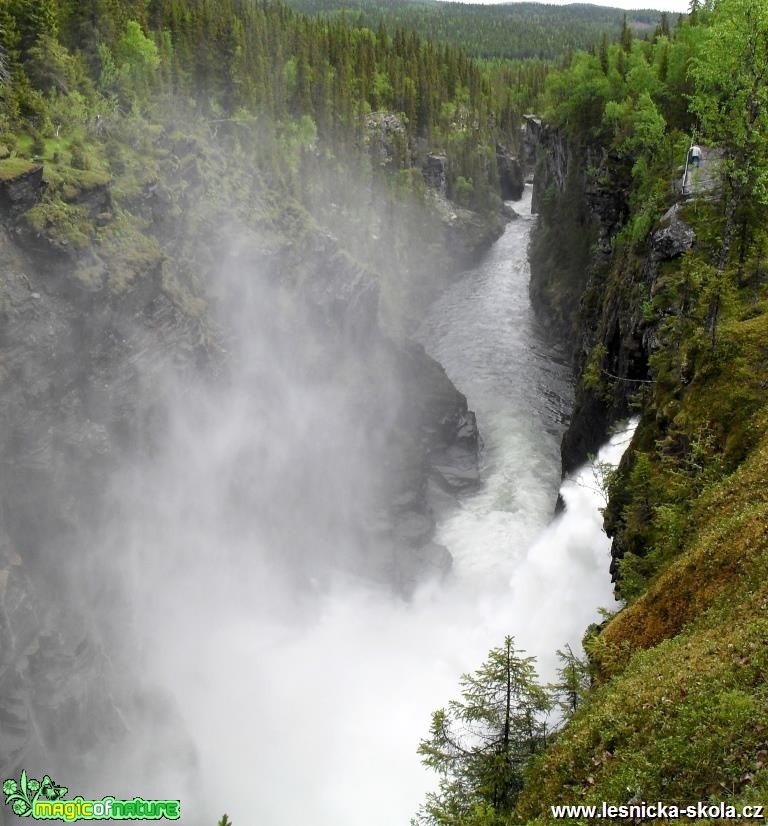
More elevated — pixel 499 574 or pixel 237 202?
pixel 237 202

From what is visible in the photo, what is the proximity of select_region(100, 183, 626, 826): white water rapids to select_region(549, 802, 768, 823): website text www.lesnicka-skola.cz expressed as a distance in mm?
22202

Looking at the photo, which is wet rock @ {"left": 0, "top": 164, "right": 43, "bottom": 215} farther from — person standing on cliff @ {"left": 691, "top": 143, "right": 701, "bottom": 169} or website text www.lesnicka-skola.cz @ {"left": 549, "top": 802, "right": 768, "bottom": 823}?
website text www.lesnicka-skola.cz @ {"left": 549, "top": 802, "right": 768, "bottom": 823}

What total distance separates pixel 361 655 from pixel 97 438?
Result: 1966 cm

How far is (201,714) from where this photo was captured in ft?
122

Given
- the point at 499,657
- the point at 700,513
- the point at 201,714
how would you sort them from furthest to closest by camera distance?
the point at 201,714 < the point at 700,513 < the point at 499,657

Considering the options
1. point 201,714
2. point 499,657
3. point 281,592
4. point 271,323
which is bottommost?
point 499,657

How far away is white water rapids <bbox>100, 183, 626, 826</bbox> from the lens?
33719 mm

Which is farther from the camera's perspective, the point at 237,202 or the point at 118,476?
the point at 237,202

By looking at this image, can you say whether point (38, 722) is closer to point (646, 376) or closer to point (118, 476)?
point (118, 476)

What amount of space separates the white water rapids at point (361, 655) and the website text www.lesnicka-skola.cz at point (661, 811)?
22202mm

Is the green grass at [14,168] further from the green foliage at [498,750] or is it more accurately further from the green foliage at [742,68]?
the green foliage at [498,750]

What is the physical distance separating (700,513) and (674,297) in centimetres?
1493

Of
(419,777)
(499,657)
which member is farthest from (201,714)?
(499,657)

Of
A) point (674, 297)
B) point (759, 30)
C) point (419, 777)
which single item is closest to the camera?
point (759, 30)
